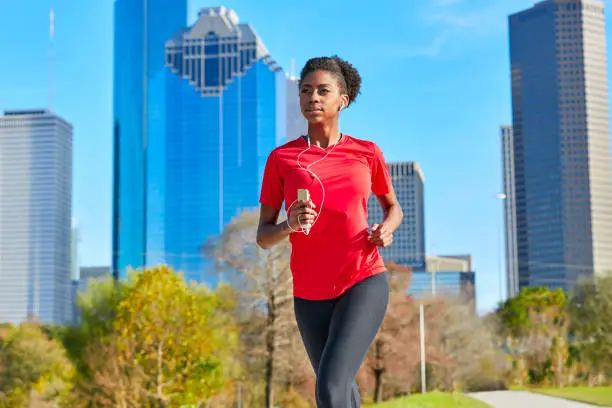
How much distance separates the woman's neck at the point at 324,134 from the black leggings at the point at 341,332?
2.33 ft

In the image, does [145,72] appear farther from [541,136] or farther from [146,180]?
[541,136]

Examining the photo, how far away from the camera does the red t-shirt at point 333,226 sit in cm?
430

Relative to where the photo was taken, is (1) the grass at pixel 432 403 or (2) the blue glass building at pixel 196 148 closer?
(1) the grass at pixel 432 403

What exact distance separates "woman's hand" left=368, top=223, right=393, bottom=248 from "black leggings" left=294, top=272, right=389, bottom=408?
20cm

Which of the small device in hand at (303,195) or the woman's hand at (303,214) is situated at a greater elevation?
the small device in hand at (303,195)

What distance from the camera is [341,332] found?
4172mm

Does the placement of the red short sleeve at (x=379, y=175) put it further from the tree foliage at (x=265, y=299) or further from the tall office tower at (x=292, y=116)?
the tall office tower at (x=292, y=116)

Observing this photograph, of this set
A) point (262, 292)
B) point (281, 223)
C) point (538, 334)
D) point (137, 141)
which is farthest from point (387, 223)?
point (137, 141)

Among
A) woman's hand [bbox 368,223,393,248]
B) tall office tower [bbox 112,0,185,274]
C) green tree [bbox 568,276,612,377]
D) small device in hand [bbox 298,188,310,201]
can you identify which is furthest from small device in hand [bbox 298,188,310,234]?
tall office tower [bbox 112,0,185,274]

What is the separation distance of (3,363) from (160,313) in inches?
1007

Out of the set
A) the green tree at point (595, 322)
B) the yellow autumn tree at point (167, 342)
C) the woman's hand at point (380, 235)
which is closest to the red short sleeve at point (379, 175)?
the woman's hand at point (380, 235)

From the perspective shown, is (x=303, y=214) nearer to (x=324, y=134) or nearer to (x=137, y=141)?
(x=324, y=134)

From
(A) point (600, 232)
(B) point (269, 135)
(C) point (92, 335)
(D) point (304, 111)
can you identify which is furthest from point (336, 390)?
(A) point (600, 232)

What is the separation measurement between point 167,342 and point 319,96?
95.3 ft
